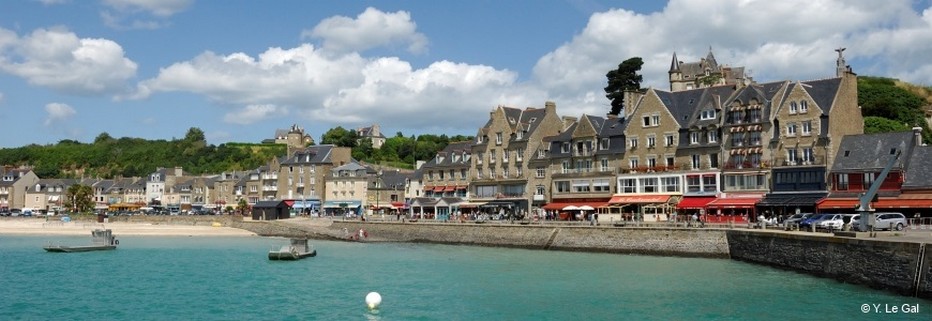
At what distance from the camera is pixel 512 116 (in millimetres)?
82000

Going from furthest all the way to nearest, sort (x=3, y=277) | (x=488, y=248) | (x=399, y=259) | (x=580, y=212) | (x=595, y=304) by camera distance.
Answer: (x=580, y=212) → (x=488, y=248) → (x=399, y=259) → (x=3, y=277) → (x=595, y=304)

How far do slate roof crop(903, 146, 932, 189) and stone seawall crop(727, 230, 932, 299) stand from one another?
1401 cm

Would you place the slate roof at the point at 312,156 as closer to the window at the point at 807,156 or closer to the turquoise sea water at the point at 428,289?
the turquoise sea water at the point at 428,289

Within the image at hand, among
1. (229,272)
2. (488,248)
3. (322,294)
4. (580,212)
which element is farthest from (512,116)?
(322,294)

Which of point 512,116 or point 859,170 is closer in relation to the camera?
point 859,170

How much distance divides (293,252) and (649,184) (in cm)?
2952

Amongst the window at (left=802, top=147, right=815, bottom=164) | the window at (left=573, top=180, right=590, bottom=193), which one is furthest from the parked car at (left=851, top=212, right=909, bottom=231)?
the window at (left=573, top=180, right=590, bottom=193)

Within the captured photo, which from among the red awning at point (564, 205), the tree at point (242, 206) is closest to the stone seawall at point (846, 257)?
the red awning at point (564, 205)

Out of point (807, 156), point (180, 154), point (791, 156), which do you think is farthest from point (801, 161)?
point (180, 154)

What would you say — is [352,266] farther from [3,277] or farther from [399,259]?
[3,277]

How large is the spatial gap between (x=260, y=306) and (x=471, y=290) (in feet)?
29.5

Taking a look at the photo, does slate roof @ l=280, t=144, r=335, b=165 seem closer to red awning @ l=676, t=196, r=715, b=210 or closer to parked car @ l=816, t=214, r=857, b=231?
red awning @ l=676, t=196, r=715, b=210

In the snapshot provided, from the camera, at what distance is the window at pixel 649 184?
2643 inches

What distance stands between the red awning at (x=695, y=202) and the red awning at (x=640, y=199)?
1643mm
